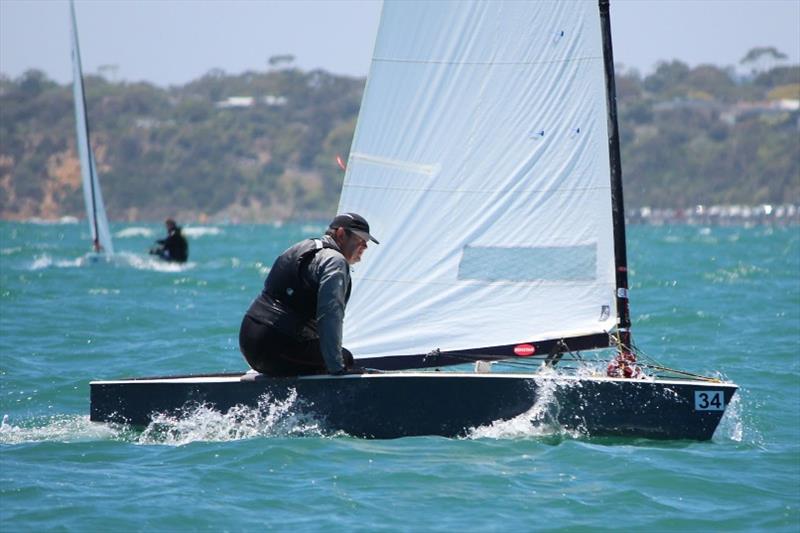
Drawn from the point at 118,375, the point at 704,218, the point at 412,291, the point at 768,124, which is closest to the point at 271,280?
the point at 412,291

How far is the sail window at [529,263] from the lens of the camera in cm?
902

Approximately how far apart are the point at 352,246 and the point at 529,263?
1.32 meters

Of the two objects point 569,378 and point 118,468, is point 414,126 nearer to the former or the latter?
point 569,378

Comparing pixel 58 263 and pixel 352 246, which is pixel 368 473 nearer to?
pixel 352 246

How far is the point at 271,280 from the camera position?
838 cm

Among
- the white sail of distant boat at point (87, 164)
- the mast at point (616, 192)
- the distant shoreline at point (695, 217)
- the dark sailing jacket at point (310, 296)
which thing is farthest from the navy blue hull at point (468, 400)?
the distant shoreline at point (695, 217)

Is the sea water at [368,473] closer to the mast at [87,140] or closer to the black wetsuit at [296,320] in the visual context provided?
→ the black wetsuit at [296,320]

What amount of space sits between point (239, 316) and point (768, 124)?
124 metres

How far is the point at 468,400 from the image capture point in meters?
8.38

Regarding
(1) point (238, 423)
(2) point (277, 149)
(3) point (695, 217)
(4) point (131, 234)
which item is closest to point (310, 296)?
(1) point (238, 423)

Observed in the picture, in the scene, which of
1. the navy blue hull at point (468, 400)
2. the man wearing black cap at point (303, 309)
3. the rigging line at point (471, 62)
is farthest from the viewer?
the rigging line at point (471, 62)

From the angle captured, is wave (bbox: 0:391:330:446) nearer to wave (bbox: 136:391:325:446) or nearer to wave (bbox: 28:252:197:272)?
wave (bbox: 136:391:325:446)

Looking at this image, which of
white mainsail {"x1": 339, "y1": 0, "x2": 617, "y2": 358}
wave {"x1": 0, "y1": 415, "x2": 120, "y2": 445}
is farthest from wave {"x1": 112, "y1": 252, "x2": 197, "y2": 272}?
white mainsail {"x1": 339, "y1": 0, "x2": 617, "y2": 358}

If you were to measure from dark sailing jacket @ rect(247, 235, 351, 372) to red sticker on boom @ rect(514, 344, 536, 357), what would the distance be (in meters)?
1.30
